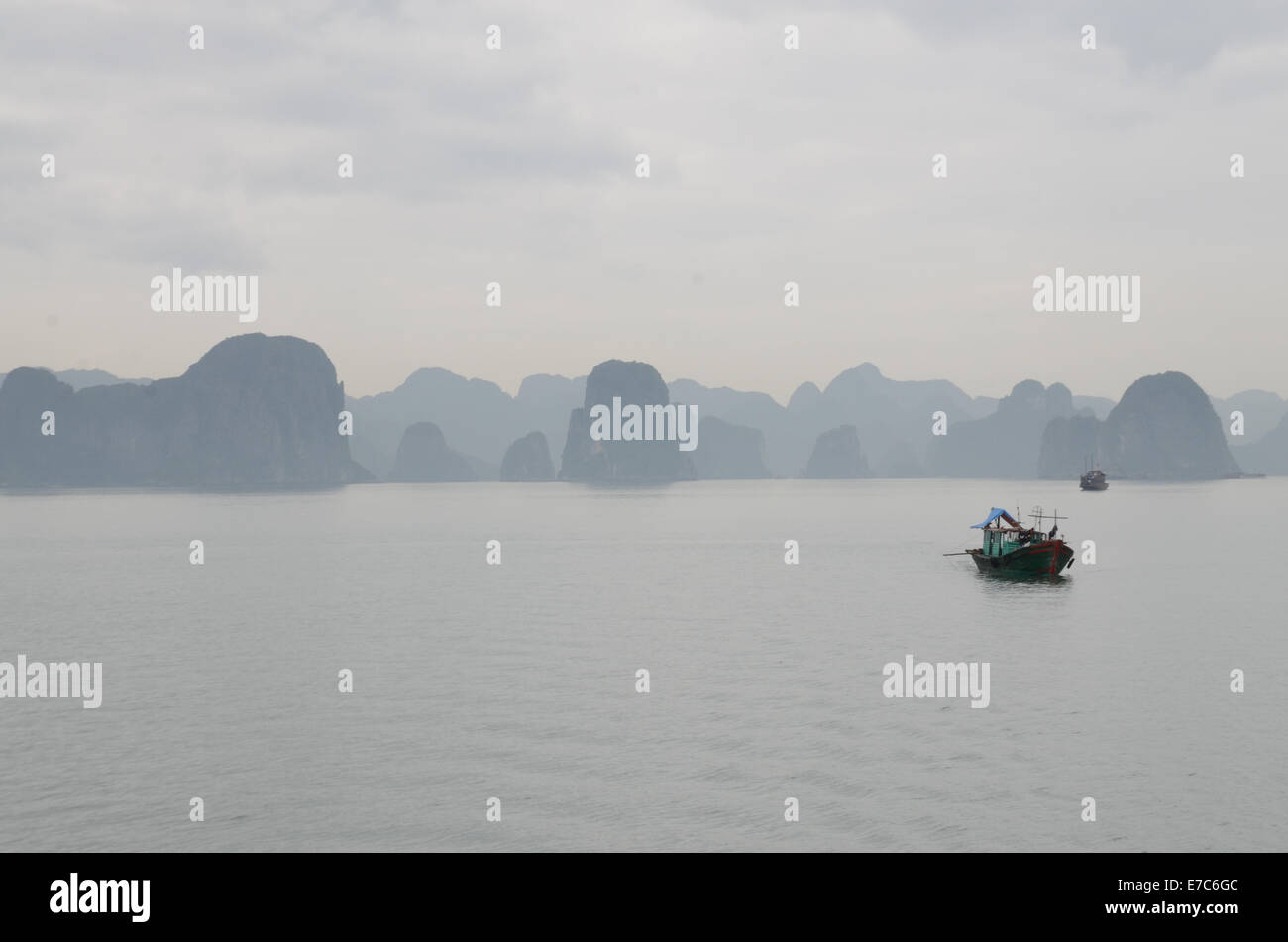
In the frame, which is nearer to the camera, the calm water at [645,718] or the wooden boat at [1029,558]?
the calm water at [645,718]

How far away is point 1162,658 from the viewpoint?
4981cm

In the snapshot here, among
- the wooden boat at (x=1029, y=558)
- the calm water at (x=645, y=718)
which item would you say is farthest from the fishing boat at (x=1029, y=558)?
the calm water at (x=645, y=718)

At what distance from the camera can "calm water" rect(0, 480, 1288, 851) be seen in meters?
26.3

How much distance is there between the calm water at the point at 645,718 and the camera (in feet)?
86.3

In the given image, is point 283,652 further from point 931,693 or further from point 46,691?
point 931,693

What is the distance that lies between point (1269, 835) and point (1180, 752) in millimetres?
7735

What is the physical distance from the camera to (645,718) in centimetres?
3750

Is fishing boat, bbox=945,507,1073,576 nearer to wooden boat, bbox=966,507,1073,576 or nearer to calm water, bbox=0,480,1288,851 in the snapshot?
wooden boat, bbox=966,507,1073,576

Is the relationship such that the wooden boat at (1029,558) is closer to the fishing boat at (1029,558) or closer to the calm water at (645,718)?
the fishing boat at (1029,558)

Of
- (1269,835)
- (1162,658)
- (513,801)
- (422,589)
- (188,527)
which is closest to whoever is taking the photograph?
(1269,835)

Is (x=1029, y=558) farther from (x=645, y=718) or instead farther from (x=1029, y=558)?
(x=645, y=718)

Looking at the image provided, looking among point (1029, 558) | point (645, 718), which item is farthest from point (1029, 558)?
point (645, 718)

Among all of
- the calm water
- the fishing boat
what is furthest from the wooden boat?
the calm water
